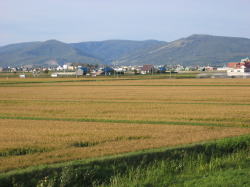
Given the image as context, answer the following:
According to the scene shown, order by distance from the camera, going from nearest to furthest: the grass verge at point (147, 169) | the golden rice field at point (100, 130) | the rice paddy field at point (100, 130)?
the grass verge at point (147, 169) → the rice paddy field at point (100, 130) → the golden rice field at point (100, 130)

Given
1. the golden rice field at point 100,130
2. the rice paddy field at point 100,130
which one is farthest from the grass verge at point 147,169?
the golden rice field at point 100,130

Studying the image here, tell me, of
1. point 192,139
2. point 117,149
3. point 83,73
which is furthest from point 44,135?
point 83,73

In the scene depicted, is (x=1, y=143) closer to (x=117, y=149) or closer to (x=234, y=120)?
(x=117, y=149)

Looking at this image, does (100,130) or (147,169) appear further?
(100,130)

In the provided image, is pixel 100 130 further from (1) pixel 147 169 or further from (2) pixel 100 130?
(1) pixel 147 169

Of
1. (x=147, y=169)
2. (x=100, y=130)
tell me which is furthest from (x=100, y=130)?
(x=147, y=169)

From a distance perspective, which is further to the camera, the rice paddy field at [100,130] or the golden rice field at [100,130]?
the golden rice field at [100,130]

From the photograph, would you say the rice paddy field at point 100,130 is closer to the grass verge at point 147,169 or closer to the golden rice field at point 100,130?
the golden rice field at point 100,130

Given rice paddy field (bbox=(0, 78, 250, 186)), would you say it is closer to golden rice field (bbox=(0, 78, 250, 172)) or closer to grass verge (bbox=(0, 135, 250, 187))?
golden rice field (bbox=(0, 78, 250, 172))

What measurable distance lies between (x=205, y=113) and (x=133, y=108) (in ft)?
21.6

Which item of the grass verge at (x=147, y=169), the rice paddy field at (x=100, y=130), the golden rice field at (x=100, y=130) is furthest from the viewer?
the golden rice field at (x=100, y=130)

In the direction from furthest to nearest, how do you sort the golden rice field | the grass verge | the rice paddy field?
the golden rice field
the rice paddy field
the grass verge

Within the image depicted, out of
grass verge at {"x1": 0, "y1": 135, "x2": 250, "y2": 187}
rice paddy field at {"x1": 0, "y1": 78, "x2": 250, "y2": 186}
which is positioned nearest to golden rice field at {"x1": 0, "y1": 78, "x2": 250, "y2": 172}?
rice paddy field at {"x1": 0, "y1": 78, "x2": 250, "y2": 186}

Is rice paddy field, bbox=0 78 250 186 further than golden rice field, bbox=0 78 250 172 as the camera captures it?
No
